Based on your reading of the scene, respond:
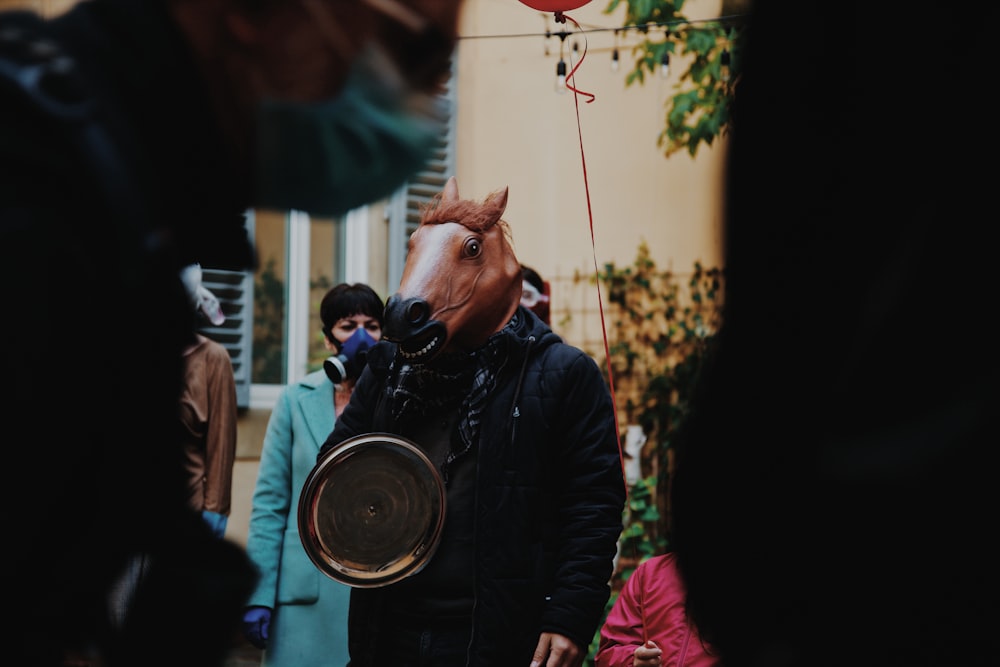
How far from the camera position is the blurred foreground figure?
1.23 m

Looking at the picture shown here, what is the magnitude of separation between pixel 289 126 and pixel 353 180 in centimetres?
12

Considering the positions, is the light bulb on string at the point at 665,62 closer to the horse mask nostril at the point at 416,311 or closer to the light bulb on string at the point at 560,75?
the light bulb on string at the point at 560,75

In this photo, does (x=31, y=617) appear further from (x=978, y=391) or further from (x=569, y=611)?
(x=569, y=611)

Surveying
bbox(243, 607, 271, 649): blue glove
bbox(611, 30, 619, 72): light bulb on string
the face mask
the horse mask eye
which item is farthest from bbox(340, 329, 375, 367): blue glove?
the face mask

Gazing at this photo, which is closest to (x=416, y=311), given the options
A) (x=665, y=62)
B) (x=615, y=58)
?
(x=665, y=62)

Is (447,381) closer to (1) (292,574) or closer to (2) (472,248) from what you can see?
(2) (472,248)

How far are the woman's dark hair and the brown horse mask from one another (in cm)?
133

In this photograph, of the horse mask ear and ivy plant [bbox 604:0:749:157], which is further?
ivy plant [bbox 604:0:749:157]

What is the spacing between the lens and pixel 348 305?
18.8 ft

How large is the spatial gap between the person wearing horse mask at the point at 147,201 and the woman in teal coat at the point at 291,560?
11.9ft

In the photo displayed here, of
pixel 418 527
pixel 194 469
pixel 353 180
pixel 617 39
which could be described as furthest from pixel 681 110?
pixel 353 180

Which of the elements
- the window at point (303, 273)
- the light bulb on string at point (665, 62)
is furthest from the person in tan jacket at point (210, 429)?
the light bulb on string at point (665, 62)

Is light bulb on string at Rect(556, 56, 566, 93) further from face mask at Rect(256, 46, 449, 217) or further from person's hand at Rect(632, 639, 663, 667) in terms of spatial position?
face mask at Rect(256, 46, 449, 217)

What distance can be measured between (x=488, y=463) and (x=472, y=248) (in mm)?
684
